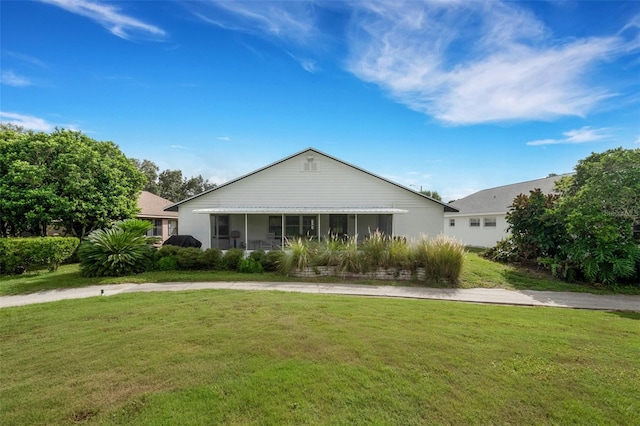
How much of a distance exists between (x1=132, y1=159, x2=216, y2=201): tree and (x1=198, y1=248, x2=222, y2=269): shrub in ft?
118

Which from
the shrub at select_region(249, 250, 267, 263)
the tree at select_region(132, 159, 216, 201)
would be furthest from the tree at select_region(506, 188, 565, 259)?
the tree at select_region(132, 159, 216, 201)

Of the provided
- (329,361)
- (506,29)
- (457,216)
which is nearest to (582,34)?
(506,29)

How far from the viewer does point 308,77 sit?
13500mm

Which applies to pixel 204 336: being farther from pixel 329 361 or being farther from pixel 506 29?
pixel 506 29

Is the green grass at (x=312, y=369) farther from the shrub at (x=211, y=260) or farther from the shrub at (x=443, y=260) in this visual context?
the shrub at (x=211, y=260)

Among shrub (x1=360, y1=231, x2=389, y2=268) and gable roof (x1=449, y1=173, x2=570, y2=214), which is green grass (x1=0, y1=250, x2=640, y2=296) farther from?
gable roof (x1=449, y1=173, x2=570, y2=214)

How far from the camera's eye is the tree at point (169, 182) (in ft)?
146

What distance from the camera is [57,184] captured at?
14.4 metres

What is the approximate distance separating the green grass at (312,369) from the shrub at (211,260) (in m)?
5.82

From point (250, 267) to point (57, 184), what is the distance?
10939 mm

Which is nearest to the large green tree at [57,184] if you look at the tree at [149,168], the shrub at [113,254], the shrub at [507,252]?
the shrub at [113,254]

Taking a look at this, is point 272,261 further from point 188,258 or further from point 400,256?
point 400,256

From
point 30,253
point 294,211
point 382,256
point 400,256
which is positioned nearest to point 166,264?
point 30,253

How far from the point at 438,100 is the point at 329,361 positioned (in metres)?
13.4
